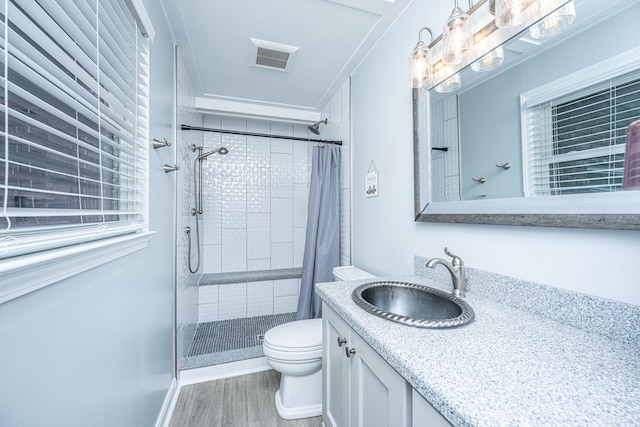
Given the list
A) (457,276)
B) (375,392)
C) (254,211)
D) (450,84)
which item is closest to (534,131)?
(450,84)

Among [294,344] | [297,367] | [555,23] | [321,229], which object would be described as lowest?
[297,367]

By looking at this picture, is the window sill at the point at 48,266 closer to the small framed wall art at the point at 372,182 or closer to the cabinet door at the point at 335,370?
the cabinet door at the point at 335,370

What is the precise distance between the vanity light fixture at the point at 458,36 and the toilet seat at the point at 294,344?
5.15 ft

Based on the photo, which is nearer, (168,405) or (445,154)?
(445,154)

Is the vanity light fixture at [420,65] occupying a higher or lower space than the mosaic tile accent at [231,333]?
higher

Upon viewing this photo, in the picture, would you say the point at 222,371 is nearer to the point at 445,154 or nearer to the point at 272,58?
the point at 445,154

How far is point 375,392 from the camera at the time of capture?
76cm

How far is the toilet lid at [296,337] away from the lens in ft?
4.61

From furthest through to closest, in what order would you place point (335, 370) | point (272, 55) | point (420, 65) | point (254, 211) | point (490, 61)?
point (254, 211), point (272, 55), point (420, 65), point (335, 370), point (490, 61)

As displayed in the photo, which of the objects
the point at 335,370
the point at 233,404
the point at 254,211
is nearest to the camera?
the point at 335,370

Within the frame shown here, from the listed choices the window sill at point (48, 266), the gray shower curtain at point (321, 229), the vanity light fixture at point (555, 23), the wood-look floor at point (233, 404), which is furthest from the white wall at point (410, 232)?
the window sill at point (48, 266)

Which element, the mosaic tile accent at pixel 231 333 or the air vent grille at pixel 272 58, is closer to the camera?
the air vent grille at pixel 272 58

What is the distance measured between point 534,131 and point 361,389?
3.45 feet

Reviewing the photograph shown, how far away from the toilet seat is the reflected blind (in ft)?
4.13
